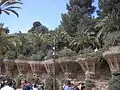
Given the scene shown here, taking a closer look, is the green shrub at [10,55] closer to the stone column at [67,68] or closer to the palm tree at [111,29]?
the stone column at [67,68]

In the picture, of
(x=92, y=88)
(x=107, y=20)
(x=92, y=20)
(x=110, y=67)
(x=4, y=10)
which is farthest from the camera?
(x=92, y=20)

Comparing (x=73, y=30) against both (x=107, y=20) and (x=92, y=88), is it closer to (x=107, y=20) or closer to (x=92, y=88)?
(x=107, y=20)

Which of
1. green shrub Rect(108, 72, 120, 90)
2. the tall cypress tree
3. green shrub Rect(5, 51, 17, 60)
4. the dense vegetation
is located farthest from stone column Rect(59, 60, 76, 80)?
the tall cypress tree

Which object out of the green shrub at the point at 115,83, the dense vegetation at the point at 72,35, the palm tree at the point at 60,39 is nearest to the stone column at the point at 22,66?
the dense vegetation at the point at 72,35

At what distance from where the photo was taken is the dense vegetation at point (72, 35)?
32.3 meters

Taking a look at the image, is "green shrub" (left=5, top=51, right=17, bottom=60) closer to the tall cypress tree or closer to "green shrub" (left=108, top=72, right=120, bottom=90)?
the tall cypress tree

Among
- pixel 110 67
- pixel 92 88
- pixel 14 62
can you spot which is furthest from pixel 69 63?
pixel 14 62

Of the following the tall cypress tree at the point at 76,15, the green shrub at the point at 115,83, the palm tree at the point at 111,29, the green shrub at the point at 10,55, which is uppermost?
the tall cypress tree at the point at 76,15

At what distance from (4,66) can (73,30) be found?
434 inches

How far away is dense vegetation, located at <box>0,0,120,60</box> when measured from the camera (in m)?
32.3

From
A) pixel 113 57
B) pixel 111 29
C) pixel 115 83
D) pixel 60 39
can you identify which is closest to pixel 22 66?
pixel 60 39

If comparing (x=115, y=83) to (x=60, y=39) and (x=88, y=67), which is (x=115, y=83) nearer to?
(x=88, y=67)

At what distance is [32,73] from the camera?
37625 millimetres

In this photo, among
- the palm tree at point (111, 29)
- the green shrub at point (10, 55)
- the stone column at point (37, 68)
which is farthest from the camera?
the green shrub at point (10, 55)
